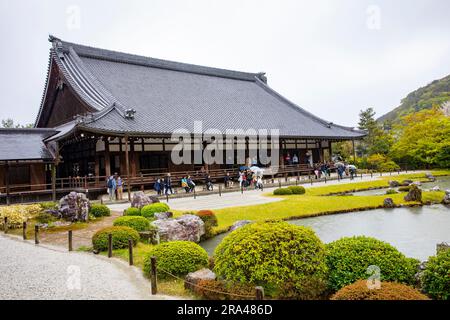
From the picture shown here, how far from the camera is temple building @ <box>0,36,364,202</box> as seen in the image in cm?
2228

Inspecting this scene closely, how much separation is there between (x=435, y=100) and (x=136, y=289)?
10797 centimetres

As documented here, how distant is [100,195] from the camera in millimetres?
22719

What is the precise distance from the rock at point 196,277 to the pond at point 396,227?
398cm

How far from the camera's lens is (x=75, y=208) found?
1487 cm

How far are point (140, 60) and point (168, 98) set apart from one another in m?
7.00

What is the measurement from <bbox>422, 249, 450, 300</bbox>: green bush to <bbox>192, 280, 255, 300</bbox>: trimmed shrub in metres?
2.82

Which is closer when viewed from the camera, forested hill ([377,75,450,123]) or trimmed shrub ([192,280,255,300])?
trimmed shrub ([192,280,255,300])

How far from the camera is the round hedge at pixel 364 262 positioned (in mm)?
5562

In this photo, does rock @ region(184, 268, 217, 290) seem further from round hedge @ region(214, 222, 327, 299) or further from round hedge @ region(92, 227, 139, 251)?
round hedge @ region(92, 227, 139, 251)

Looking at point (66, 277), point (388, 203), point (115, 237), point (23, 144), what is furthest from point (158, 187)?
point (66, 277)

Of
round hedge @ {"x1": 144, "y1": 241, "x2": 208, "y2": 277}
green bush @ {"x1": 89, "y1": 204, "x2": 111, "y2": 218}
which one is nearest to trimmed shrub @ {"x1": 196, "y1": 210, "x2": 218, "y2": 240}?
round hedge @ {"x1": 144, "y1": 241, "x2": 208, "y2": 277}

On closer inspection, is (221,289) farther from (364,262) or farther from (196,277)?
(364,262)

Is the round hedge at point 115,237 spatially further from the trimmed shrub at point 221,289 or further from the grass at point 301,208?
the trimmed shrub at point 221,289
